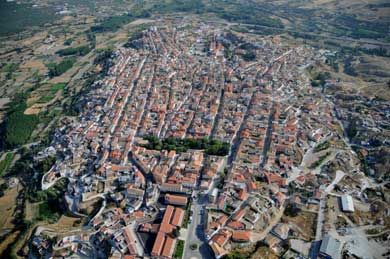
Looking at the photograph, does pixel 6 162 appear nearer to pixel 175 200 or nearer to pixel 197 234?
pixel 175 200

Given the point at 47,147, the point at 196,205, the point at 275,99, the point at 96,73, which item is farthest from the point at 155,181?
the point at 96,73

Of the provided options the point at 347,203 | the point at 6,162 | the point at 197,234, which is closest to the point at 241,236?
the point at 197,234

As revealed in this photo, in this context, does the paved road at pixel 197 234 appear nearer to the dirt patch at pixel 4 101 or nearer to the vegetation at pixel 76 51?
the dirt patch at pixel 4 101

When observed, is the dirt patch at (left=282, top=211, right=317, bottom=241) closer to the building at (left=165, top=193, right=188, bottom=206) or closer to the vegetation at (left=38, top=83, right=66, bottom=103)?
the building at (left=165, top=193, right=188, bottom=206)

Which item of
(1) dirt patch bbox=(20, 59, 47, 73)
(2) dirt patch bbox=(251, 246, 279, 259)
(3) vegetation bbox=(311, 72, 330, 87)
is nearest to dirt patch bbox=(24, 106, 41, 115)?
(1) dirt patch bbox=(20, 59, 47, 73)

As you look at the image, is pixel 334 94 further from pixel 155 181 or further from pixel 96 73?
pixel 96 73
